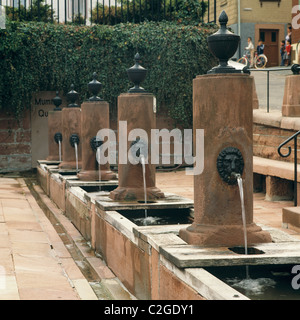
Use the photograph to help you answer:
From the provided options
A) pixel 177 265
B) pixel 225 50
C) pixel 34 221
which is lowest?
pixel 34 221

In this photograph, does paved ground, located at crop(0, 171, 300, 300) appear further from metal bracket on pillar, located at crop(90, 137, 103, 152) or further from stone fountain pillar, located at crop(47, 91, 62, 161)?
stone fountain pillar, located at crop(47, 91, 62, 161)

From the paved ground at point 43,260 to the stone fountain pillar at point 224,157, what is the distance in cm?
119

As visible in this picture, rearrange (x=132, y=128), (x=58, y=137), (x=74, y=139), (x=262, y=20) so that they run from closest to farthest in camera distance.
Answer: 1. (x=132, y=128)
2. (x=74, y=139)
3. (x=58, y=137)
4. (x=262, y=20)

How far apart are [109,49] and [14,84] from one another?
8.15ft

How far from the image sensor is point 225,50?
4.59m

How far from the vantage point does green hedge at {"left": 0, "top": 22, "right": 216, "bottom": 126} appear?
15.2m

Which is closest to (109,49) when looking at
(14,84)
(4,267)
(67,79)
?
(67,79)

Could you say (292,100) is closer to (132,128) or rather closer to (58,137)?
(132,128)

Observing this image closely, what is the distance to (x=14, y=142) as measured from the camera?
15.4m

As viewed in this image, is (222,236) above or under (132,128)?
under

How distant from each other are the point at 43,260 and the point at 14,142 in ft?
31.7

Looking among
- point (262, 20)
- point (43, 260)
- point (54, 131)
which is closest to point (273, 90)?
point (54, 131)

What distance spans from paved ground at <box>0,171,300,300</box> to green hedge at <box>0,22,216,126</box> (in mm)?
5718
